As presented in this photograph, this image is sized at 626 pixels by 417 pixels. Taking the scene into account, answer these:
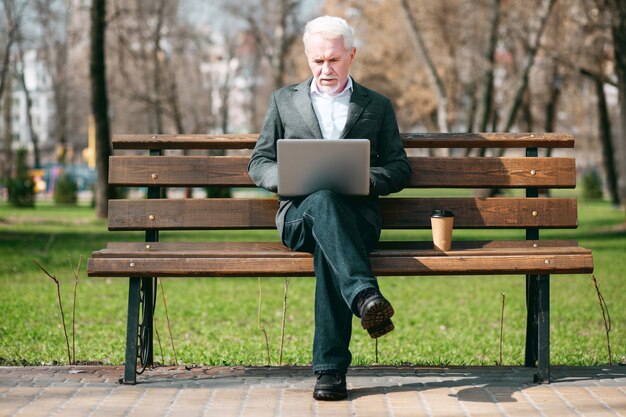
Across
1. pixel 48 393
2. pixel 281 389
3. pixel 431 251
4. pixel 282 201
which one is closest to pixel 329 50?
pixel 282 201

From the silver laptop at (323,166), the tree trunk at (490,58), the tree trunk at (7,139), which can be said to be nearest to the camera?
the silver laptop at (323,166)

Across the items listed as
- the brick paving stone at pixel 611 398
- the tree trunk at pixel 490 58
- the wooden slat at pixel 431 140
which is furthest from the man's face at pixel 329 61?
the tree trunk at pixel 490 58

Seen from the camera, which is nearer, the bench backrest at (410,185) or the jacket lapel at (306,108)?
the jacket lapel at (306,108)

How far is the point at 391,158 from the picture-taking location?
17.1 ft

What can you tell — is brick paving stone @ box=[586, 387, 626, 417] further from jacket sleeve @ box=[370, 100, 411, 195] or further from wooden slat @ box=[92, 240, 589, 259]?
jacket sleeve @ box=[370, 100, 411, 195]

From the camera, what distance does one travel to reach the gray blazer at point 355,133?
503 cm

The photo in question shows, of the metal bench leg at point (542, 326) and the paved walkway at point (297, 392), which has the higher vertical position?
the metal bench leg at point (542, 326)

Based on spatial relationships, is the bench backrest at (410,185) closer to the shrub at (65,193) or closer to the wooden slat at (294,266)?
the wooden slat at (294,266)

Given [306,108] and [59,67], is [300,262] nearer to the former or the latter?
[306,108]

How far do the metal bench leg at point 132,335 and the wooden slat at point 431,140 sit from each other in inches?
30.3

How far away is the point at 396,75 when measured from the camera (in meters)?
40.4

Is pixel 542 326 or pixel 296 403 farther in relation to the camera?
pixel 542 326

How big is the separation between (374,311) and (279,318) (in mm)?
4822

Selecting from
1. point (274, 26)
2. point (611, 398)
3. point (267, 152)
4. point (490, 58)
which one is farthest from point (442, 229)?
point (274, 26)
